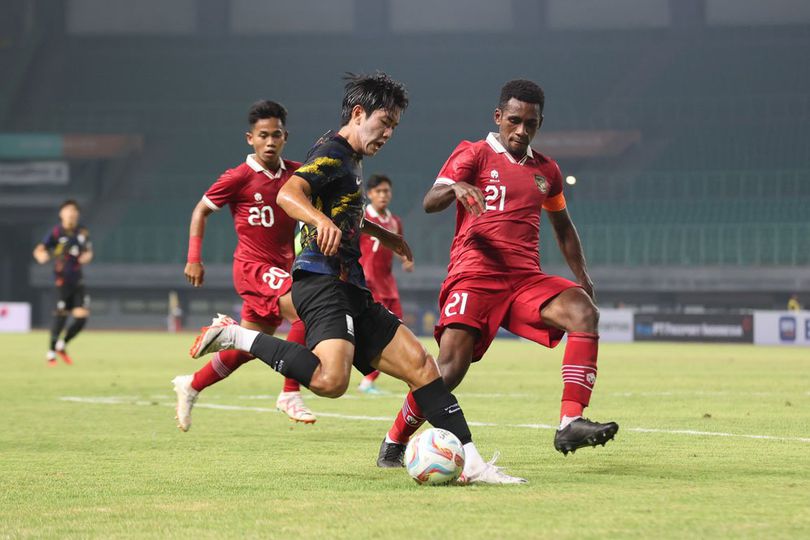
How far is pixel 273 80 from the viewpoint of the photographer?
54781 mm

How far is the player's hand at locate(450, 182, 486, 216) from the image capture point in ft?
21.4

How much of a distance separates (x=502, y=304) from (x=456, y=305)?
0.89ft

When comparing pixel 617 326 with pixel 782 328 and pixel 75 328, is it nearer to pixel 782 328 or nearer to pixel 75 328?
pixel 782 328

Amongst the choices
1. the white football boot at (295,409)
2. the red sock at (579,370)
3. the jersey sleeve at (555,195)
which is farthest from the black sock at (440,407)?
the jersey sleeve at (555,195)

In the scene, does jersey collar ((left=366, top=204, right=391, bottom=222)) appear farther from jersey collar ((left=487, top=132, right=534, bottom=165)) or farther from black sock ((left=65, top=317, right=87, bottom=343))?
jersey collar ((left=487, top=132, right=534, bottom=165))

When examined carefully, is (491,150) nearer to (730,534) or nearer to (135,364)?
(730,534)

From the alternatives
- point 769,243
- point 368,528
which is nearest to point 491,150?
point 368,528

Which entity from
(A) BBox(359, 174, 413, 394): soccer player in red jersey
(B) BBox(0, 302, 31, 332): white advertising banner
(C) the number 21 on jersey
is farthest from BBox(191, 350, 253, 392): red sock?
(B) BBox(0, 302, 31, 332): white advertising banner

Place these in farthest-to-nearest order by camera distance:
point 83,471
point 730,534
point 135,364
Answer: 1. point 135,364
2. point 83,471
3. point 730,534

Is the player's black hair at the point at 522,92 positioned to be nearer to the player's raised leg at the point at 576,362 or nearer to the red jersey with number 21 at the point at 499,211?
the red jersey with number 21 at the point at 499,211

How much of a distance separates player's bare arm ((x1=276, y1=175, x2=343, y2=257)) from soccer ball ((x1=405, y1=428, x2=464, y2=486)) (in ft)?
3.23

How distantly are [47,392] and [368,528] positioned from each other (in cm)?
1018

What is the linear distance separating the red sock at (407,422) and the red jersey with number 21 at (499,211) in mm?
997

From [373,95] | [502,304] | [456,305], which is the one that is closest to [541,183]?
[502,304]
